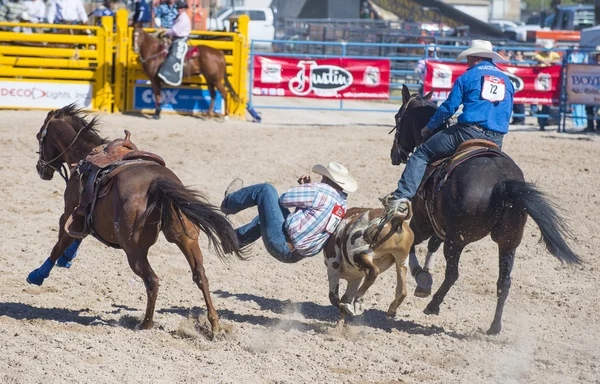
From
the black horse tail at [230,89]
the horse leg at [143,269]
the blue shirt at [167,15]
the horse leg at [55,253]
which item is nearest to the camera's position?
the horse leg at [143,269]

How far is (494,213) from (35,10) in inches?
566

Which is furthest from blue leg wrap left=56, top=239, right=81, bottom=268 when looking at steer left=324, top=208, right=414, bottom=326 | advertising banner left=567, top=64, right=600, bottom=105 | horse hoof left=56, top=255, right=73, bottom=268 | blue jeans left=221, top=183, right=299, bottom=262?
advertising banner left=567, top=64, right=600, bottom=105

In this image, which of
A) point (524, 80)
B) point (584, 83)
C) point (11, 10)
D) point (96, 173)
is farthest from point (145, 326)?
point (11, 10)

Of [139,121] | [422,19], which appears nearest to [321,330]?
[139,121]

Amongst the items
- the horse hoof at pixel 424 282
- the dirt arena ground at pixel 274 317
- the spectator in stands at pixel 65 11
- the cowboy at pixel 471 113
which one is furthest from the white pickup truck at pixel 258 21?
the horse hoof at pixel 424 282

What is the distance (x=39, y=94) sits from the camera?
49.6ft

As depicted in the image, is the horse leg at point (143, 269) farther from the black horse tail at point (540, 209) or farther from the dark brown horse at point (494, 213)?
the black horse tail at point (540, 209)

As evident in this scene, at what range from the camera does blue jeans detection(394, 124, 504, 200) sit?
6.51 m

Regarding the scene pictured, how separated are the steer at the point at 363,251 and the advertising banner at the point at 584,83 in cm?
1042

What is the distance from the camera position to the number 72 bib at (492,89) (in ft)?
21.1

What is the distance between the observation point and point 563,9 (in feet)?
111

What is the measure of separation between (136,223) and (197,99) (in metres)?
10.6

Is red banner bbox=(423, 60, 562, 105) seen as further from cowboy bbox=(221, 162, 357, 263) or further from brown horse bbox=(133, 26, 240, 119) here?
cowboy bbox=(221, 162, 357, 263)

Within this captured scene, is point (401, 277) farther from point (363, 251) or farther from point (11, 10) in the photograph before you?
point (11, 10)
